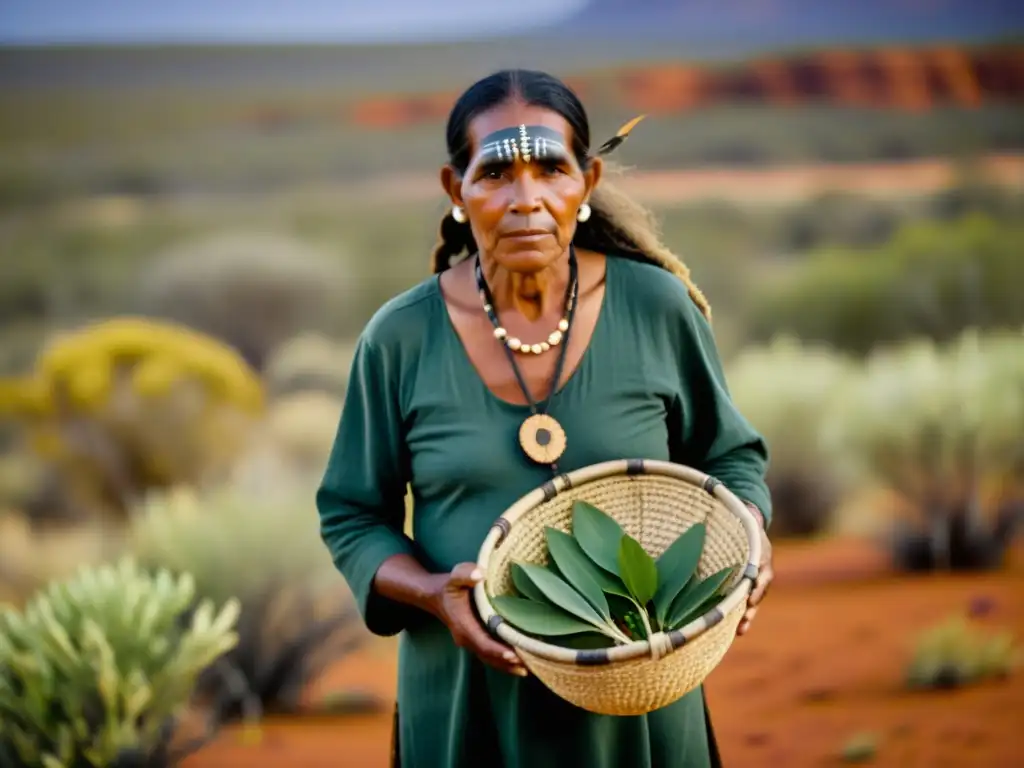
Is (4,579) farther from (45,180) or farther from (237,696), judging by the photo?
(45,180)

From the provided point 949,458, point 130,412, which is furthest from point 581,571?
point 130,412

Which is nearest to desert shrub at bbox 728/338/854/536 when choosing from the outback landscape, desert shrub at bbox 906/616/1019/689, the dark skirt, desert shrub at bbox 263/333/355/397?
the outback landscape

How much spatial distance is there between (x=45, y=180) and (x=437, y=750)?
40.7ft

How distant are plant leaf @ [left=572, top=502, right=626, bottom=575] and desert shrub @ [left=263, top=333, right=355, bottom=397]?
7.28 meters

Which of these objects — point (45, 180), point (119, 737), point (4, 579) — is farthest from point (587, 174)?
point (45, 180)

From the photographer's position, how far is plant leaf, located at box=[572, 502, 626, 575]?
6.70 ft

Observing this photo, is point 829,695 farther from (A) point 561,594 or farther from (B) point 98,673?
(A) point 561,594

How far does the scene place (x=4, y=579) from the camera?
6.11 meters

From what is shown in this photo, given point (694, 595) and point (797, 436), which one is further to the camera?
point (797, 436)

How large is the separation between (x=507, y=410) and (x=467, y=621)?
0.35 m

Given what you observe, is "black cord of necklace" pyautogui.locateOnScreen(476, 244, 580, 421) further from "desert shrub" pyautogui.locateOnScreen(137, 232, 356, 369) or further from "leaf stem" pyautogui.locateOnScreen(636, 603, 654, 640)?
"desert shrub" pyautogui.locateOnScreen(137, 232, 356, 369)

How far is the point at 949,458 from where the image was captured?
19.2 ft

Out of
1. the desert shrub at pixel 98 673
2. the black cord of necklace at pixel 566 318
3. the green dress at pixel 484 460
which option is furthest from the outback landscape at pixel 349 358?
the green dress at pixel 484 460

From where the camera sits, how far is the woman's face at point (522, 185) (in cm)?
204
